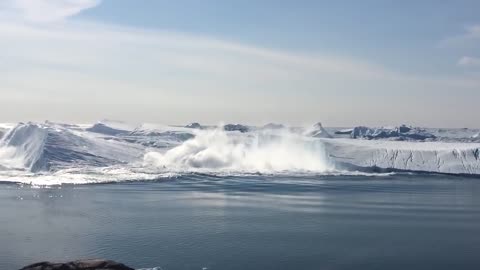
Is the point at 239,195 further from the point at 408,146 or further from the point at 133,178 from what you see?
the point at 408,146

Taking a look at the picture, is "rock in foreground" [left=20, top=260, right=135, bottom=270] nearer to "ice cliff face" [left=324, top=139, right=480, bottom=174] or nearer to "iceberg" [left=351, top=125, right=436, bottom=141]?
"ice cliff face" [left=324, top=139, right=480, bottom=174]

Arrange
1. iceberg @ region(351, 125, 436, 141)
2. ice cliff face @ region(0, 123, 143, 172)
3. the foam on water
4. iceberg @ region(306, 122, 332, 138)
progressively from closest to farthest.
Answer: ice cliff face @ region(0, 123, 143, 172) → the foam on water → iceberg @ region(306, 122, 332, 138) → iceberg @ region(351, 125, 436, 141)

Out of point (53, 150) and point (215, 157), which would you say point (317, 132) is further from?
point (53, 150)

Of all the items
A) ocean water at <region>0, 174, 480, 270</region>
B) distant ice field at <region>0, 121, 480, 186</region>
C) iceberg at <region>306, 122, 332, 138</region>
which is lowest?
ocean water at <region>0, 174, 480, 270</region>

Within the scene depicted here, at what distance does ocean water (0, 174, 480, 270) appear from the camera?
15734 millimetres

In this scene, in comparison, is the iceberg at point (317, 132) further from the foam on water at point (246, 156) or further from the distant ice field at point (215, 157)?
the foam on water at point (246, 156)

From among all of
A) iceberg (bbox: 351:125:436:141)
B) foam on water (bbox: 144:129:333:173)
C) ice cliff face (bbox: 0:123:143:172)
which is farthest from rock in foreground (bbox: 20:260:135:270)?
iceberg (bbox: 351:125:436:141)

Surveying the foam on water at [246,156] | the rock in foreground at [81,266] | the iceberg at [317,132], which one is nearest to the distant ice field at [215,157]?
the foam on water at [246,156]

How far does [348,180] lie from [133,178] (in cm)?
1518

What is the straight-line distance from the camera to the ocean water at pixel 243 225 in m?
15.7

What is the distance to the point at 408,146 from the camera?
5178 cm

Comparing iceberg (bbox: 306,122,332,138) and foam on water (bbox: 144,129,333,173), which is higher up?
iceberg (bbox: 306,122,332,138)

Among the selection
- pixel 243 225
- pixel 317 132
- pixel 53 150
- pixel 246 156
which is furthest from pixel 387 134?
pixel 243 225

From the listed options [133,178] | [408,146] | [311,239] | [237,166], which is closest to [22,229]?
[311,239]
